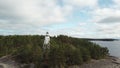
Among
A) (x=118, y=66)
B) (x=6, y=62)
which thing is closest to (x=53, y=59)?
(x=6, y=62)

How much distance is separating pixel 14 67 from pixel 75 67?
4.80 meters

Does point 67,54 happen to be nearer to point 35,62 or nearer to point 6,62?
point 35,62

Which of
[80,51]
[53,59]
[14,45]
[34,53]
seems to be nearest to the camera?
[53,59]

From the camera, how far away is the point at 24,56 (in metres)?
20.3

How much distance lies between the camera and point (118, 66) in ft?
66.9

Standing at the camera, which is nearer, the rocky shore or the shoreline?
the rocky shore

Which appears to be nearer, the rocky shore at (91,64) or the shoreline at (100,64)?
the rocky shore at (91,64)

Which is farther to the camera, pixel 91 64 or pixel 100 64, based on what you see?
pixel 100 64

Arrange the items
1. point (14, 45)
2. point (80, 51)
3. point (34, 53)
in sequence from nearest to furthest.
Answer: point (34, 53) < point (80, 51) < point (14, 45)

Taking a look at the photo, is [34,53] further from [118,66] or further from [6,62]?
[118,66]

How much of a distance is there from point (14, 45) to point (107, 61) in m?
11.5

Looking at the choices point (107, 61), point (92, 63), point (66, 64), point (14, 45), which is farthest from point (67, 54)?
point (14, 45)

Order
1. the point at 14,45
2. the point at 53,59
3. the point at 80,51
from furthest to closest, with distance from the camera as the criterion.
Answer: the point at 14,45 < the point at 80,51 < the point at 53,59

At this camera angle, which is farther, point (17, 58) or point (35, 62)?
point (17, 58)
